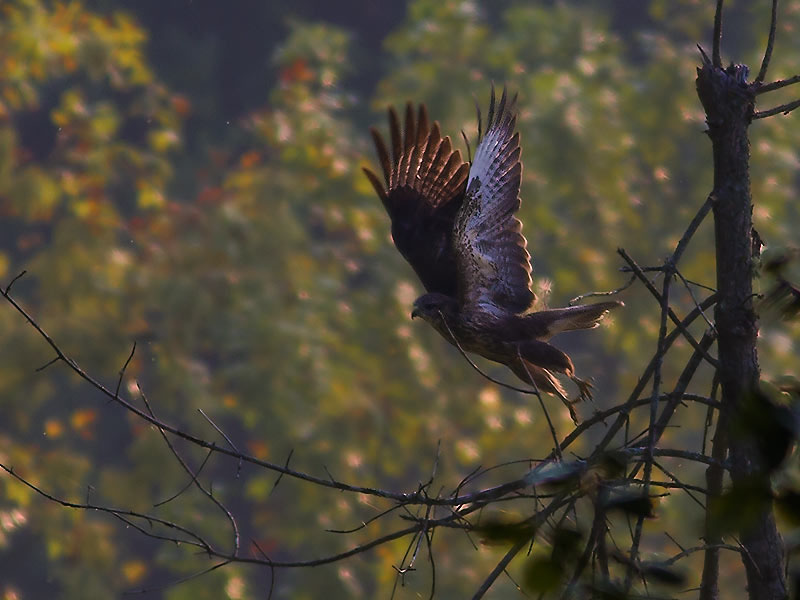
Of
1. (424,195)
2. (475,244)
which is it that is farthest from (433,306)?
(424,195)

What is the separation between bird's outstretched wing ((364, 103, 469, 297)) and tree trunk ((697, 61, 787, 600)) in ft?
6.30

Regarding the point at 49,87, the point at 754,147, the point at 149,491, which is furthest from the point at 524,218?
the point at 49,87

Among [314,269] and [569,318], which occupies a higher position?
[314,269]

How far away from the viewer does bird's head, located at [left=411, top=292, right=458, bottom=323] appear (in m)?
3.45

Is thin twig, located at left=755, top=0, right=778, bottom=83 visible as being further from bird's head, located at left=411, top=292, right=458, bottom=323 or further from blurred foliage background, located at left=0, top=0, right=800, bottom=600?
blurred foliage background, located at left=0, top=0, right=800, bottom=600

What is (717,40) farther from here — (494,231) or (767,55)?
(494,231)

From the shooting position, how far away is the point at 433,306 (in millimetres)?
3459

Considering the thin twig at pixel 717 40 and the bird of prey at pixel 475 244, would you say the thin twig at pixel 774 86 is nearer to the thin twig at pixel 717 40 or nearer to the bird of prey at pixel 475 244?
the thin twig at pixel 717 40

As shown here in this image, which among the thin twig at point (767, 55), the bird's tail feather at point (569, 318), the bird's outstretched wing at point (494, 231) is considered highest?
→ the bird's outstretched wing at point (494, 231)

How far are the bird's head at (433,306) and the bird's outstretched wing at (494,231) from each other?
47 millimetres

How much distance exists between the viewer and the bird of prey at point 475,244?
3395mm

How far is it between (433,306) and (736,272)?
1864 mm

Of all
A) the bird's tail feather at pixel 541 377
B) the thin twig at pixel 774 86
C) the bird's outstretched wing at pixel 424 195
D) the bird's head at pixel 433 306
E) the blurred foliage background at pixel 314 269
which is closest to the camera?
the thin twig at pixel 774 86

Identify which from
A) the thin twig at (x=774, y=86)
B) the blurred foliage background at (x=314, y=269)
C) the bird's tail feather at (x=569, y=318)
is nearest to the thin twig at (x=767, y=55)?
the thin twig at (x=774, y=86)
